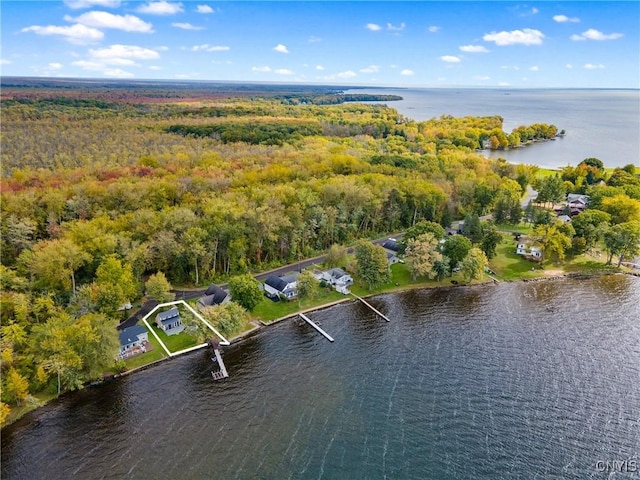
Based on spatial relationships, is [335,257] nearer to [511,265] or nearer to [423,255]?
[423,255]

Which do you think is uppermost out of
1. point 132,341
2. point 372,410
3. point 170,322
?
point 132,341

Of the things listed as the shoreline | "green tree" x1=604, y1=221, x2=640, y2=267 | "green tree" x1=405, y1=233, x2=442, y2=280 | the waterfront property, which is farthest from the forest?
"green tree" x1=604, y1=221, x2=640, y2=267

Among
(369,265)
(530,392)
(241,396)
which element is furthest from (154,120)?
(530,392)

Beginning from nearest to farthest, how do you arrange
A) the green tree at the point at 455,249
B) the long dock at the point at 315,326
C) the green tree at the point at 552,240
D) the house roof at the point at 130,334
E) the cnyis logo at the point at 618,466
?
the cnyis logo at the point at 618,466 → the house roof at the point at 130,334 → the long dock at the point at 315,326 → the green tree at the point at 455,249 → the green tree at the point at 552,240

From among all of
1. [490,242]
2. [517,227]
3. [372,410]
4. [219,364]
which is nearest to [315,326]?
[219,364]

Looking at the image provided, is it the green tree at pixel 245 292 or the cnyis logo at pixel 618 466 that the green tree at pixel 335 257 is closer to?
the green tree at pixel 245 292

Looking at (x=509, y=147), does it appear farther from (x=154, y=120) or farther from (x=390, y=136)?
(x=154, y=120)

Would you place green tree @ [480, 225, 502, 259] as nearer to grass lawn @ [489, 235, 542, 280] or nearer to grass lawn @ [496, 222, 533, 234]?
grass lawn @ [489, 235, 542, 280]

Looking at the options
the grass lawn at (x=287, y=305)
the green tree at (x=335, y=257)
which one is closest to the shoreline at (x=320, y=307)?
the grass lawn at (x=287, y=305)
